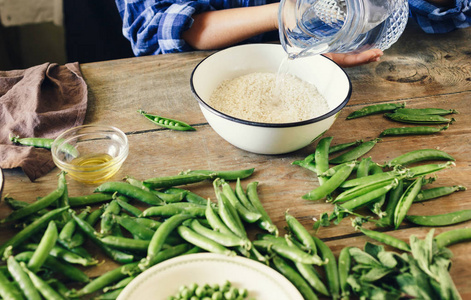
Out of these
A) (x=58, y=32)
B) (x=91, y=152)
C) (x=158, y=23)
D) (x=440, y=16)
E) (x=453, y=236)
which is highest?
(x=440, y=16)

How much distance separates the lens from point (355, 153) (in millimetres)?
1470

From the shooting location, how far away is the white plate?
960 millimetres

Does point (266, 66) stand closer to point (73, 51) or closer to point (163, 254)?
point (163, 254)

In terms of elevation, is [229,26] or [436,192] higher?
[229,26]

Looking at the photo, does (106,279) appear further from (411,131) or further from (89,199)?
(411,131)

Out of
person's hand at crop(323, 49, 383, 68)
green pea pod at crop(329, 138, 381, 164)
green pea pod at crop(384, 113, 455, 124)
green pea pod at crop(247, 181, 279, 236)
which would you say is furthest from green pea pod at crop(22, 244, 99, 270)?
person's hand at crop(323, 49, 383, 68)

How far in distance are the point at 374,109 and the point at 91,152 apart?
109 centimetres

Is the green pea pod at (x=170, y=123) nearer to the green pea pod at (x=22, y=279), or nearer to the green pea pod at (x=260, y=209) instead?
the green pea pod at (x=260, y=209)

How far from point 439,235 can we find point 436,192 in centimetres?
20

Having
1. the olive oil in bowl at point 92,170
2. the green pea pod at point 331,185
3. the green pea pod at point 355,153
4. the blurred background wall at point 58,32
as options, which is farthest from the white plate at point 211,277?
the blurred background wall at point 58,32

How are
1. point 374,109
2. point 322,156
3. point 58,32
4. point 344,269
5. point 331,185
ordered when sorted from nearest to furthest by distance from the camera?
1. point 344,269
2. point 331,185
3. point 322,156
4. point 374,109
5. point 58,32

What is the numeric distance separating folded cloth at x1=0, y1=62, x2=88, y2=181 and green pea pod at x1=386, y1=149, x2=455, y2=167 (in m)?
1.16

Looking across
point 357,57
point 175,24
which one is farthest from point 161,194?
point 357,57

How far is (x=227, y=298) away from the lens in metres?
0.97
